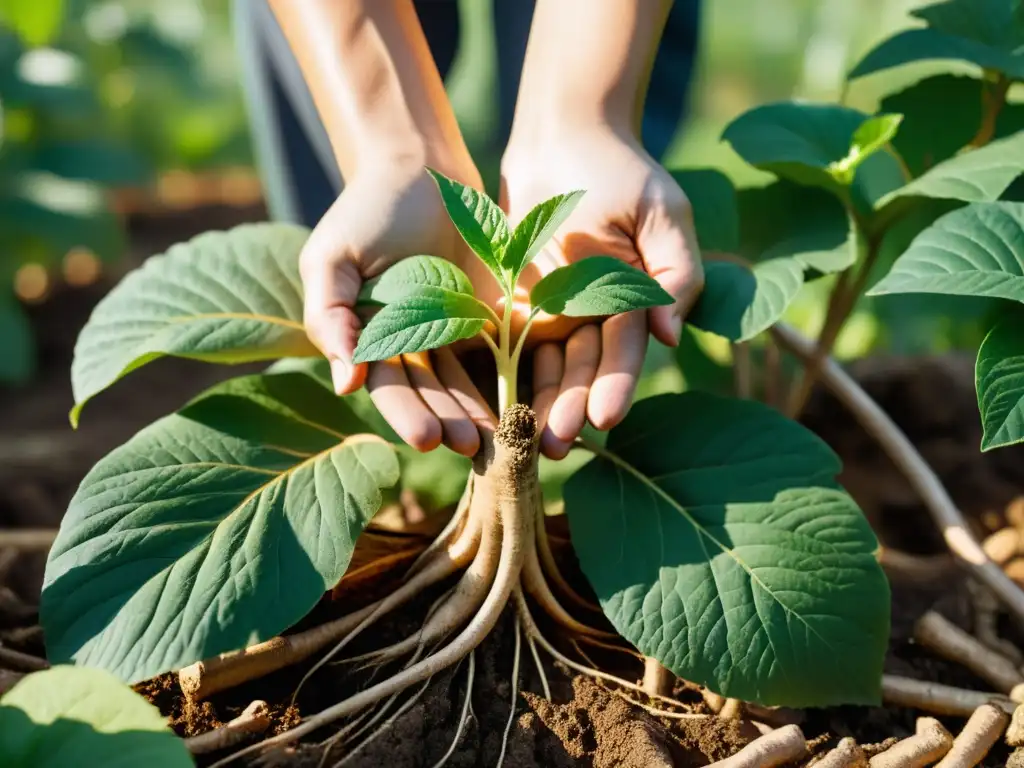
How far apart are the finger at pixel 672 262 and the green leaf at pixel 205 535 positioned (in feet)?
1.18

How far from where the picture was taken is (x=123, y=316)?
124 cm

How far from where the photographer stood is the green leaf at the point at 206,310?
3.82ft

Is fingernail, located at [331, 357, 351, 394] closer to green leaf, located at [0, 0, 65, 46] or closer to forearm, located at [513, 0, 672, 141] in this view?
forearm, located at [513, 0, 672, 141]

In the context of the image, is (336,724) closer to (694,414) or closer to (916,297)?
(694,414)

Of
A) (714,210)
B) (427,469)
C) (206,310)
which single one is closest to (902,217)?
(714,210)

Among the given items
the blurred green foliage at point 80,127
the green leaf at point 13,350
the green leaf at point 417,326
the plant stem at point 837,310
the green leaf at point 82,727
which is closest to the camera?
the green leaf at point 82,727

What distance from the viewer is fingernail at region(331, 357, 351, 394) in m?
1.08

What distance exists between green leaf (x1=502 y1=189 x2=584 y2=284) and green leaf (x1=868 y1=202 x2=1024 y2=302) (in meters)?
0.34

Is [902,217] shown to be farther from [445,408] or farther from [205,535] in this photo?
[205,535]

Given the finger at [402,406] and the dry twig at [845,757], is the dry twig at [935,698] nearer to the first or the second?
the dry twig at [845,757]

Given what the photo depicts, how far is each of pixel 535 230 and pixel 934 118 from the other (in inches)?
31.1

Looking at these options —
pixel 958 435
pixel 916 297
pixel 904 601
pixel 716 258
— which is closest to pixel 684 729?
pixel 904 601

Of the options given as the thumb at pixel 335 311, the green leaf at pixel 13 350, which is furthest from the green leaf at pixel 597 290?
the green leaf at pixel 13 350

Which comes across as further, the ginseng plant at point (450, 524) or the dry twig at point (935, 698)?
the dry twig at point (935, 698)
